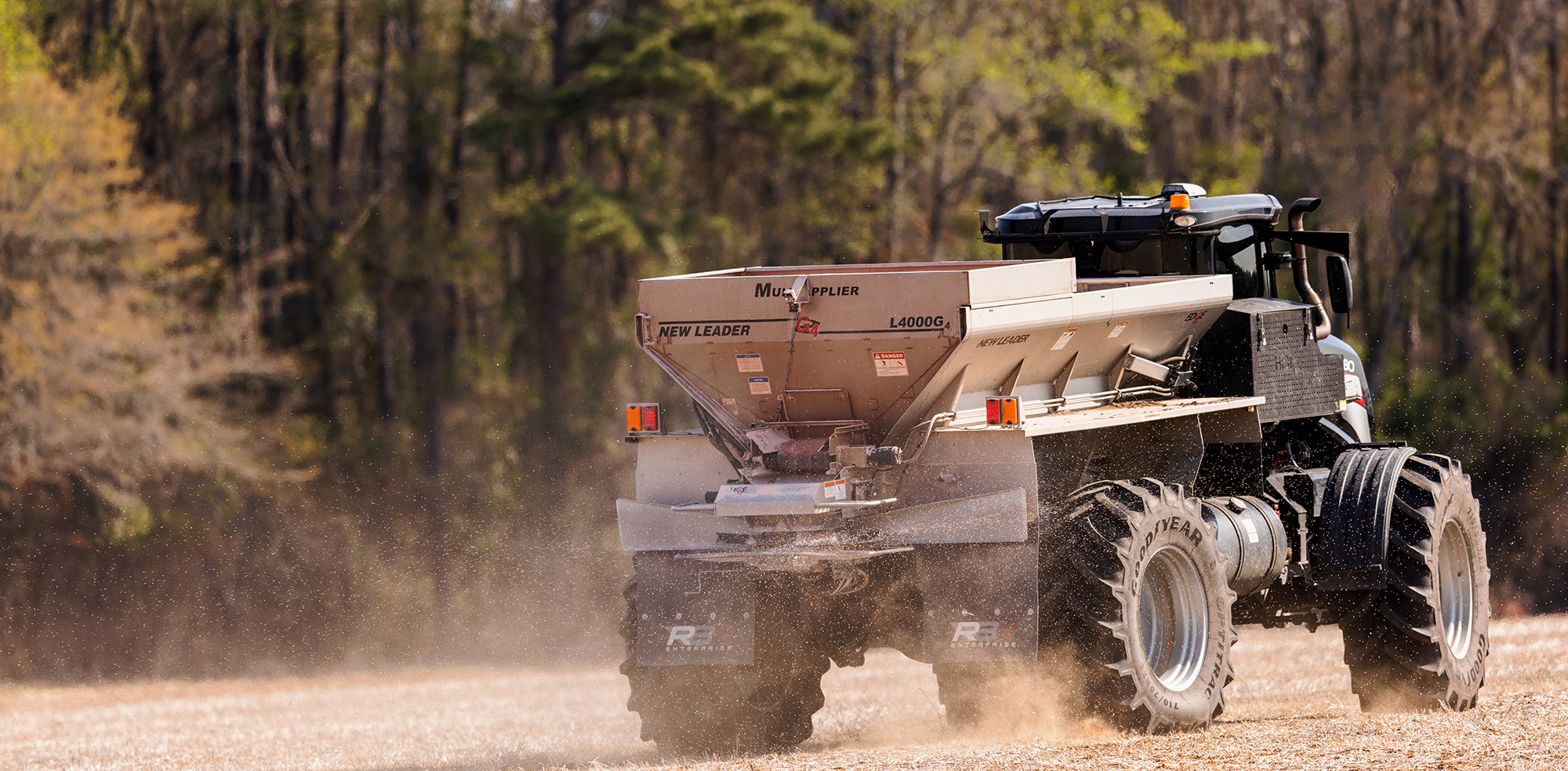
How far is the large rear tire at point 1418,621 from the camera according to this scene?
34.2 ft

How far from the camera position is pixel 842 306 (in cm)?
866

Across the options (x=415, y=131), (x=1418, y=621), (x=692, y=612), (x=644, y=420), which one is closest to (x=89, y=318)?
(x=415, y=131)

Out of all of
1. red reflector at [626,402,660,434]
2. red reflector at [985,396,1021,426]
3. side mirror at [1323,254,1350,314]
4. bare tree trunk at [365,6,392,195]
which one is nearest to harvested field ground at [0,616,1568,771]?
red reflector at [985,396,1021,426]

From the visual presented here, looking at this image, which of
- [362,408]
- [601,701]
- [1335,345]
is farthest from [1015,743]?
[362,408]

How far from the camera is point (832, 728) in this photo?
1141cm

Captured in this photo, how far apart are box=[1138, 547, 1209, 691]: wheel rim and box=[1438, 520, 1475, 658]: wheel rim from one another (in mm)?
2425

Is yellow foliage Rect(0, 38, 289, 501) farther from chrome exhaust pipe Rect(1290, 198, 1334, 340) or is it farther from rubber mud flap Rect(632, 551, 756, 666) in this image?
chrome exhaust pipe Rect(1290, 198, 1334, 340)

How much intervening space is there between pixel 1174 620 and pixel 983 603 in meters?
1.40

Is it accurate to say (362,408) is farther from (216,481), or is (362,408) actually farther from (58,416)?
(58,416)

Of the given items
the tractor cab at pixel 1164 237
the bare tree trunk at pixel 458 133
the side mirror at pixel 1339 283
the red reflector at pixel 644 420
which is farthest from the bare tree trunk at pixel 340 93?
the side mirror at pixel 1339 283

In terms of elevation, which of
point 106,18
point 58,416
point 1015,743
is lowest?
point 1015,743

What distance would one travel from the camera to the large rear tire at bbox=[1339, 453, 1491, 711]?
34.2 ft

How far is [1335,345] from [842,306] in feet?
13.8

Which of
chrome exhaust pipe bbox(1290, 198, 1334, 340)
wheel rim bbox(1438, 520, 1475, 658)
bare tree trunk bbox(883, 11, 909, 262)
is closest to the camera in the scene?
chrome exhaust pipe bbox(1290, 198, 1334, 340)
